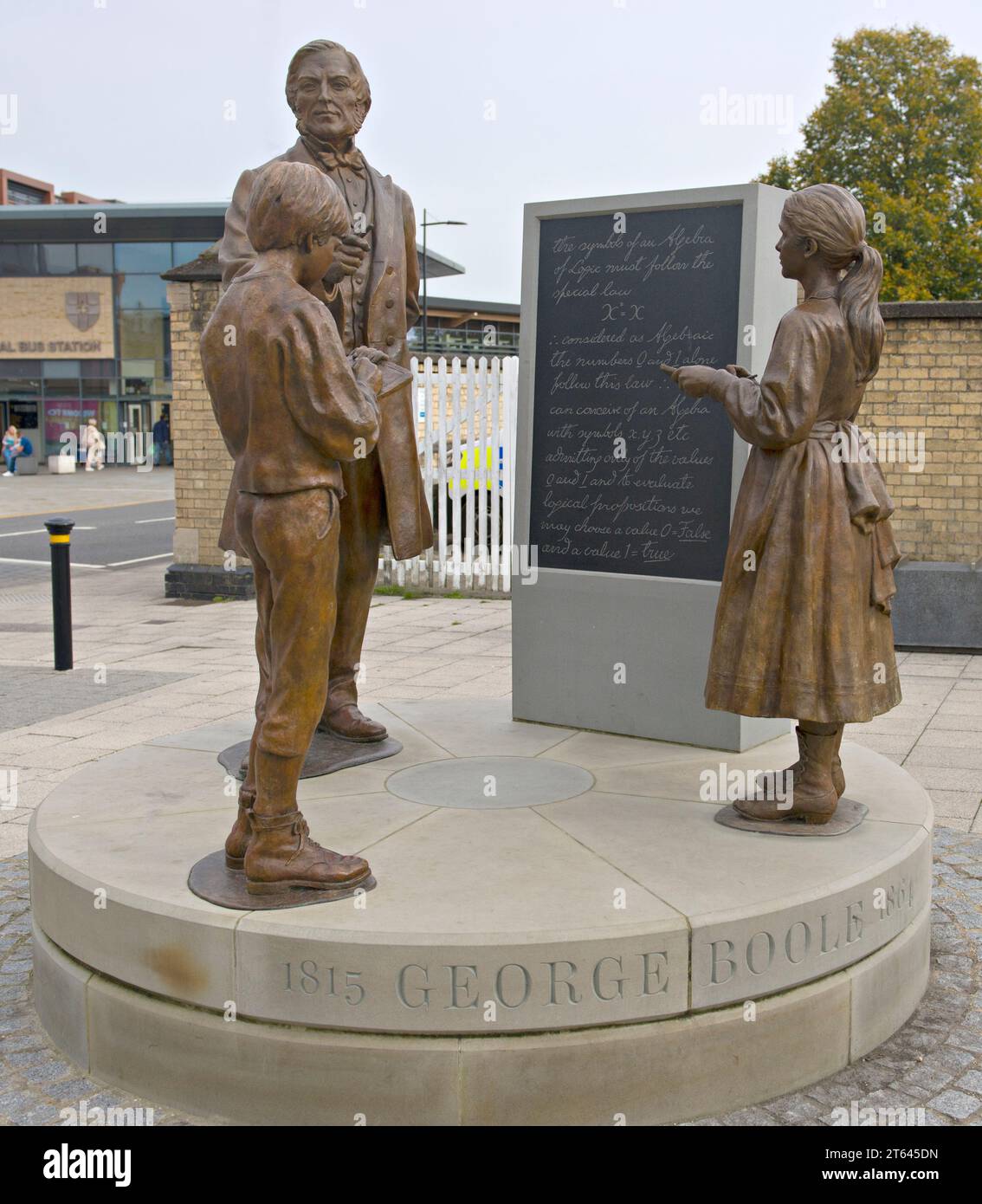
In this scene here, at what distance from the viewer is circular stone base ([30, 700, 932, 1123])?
296 centimetres

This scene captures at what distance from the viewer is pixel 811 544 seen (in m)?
3.62

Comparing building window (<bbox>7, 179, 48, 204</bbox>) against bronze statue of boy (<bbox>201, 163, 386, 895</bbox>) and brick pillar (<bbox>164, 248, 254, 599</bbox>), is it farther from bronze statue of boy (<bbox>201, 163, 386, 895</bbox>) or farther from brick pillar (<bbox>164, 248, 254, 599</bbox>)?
bronze statue of boy (<bbox>201, 163, 386, 895</bbox>)

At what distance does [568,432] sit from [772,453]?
174cm

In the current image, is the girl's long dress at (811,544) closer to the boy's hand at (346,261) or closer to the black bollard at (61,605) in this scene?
the boy's hand at (346,261)

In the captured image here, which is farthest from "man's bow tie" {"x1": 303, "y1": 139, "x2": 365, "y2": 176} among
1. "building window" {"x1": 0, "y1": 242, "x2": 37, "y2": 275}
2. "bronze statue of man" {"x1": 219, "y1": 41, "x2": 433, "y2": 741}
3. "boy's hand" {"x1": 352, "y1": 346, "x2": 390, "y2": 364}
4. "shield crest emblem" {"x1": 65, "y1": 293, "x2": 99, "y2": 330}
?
"building window" {"x1": 0, "y1": 242, "x2": 37, "y2": 275}

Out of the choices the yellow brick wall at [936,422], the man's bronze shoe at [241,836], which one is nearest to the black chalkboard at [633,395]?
the man's bronze shoe at [241,836]

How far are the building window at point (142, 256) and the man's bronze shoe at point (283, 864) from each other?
40813 millimetres

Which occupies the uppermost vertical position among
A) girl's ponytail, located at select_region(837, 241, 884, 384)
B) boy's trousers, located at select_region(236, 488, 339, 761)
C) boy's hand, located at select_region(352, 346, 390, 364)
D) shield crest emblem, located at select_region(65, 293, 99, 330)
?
shield crest emblem, located at select_region(65, 293, 99, 330)

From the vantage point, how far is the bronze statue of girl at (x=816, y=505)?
3.56 metres

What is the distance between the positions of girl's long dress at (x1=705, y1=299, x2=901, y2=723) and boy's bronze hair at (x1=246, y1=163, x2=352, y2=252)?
1.26 metres
